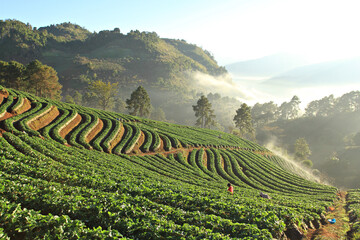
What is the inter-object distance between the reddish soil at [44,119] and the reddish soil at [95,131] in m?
7.94

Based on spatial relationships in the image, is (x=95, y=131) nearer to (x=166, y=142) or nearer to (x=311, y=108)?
(x=166, y=142)

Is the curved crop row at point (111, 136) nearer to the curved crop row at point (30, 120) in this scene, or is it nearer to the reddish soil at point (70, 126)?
the reddish soil at point (70, 126)

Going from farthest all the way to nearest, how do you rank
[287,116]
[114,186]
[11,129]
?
[287,116], [11,129], [114,186]

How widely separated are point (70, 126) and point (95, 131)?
4963 mm

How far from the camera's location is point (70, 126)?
44406 mm

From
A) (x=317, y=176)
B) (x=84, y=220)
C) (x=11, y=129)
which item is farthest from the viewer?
(x=317, y=176)

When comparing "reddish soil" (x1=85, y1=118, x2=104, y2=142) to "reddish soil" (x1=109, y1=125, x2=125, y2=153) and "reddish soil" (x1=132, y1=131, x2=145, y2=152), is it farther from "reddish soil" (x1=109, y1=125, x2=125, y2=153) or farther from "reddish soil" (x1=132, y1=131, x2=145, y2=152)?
"reddish soil" (x1=132, y1=131, x2=145, y2=152)

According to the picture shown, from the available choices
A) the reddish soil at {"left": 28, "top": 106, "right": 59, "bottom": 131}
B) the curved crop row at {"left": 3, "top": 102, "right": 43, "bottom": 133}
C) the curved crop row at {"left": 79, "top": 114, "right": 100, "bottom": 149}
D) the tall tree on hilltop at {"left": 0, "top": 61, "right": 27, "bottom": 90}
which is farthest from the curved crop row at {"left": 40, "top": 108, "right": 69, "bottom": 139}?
the tall tree on hilltop at {"left": 0, "top": 61, "right": 27, "bottom": 90}

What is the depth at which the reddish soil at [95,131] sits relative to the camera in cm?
4300

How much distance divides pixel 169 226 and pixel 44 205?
7.09m

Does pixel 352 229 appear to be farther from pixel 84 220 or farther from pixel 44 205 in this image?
pixel 44 205

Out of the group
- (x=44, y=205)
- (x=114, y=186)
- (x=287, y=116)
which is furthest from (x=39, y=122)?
(x=287, y=116)

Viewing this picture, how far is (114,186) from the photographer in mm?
18234

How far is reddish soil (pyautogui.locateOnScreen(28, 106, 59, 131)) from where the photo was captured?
38059 mm
